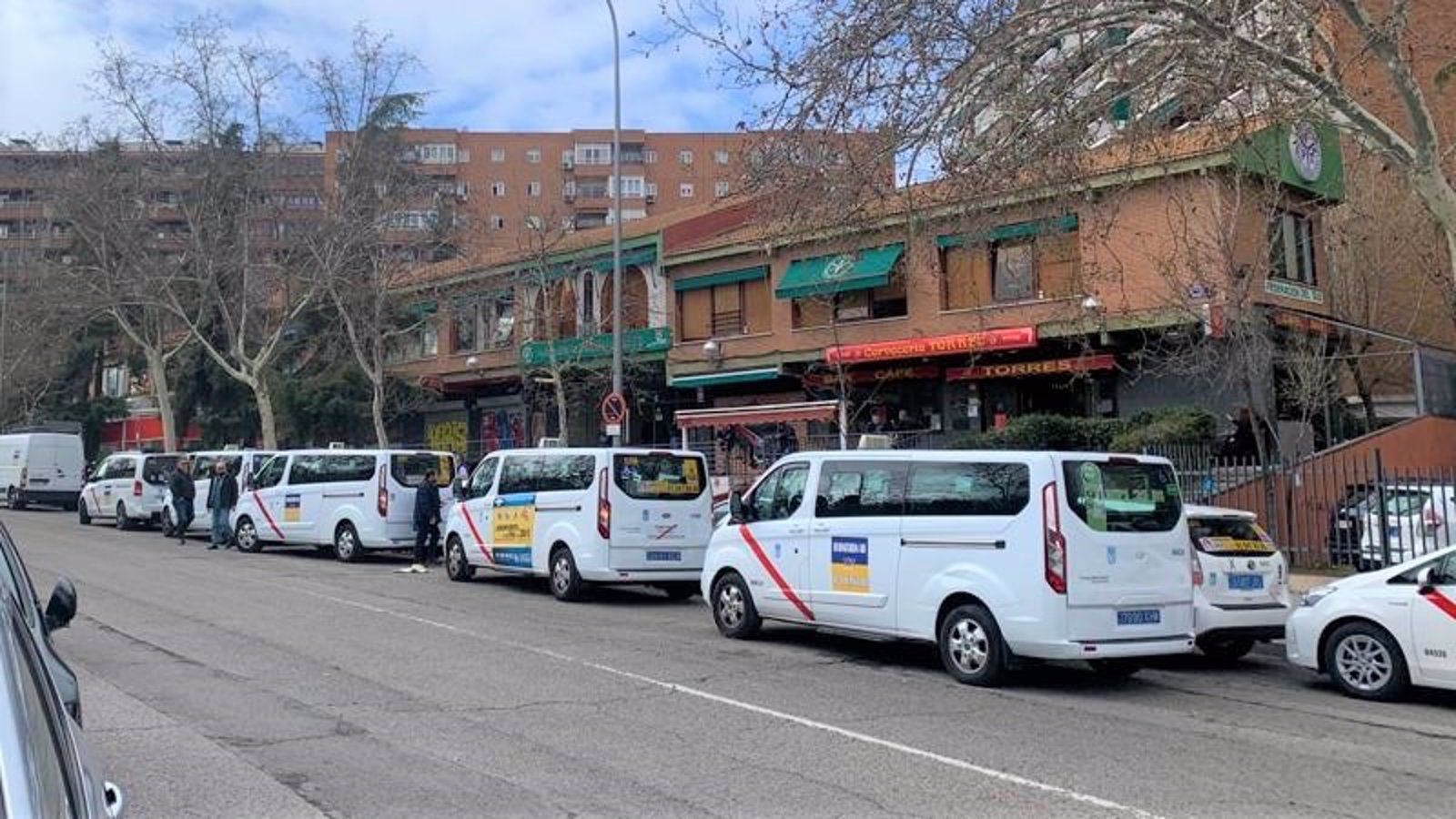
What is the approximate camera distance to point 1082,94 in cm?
1192

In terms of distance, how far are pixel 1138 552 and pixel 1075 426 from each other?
1356cm

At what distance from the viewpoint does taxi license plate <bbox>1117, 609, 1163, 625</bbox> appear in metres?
9.57

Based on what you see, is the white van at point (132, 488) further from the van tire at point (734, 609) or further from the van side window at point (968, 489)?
the van side window at point (968, 489)

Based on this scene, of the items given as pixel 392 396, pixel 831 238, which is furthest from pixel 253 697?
pixel 392 396

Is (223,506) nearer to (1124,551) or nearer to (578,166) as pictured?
(1124,551)

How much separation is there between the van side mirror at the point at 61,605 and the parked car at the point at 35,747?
3.01 metres

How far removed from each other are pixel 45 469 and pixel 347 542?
22.4 meters

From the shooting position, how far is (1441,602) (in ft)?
30.0

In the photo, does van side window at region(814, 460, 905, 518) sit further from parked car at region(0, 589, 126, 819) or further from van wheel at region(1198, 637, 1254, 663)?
parked car at region(0, 589, 126, 819)

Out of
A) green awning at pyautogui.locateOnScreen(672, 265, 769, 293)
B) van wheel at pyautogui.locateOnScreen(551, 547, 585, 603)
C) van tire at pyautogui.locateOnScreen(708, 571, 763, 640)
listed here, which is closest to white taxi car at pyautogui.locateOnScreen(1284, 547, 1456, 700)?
van tire at pyautogui.locateOnScreen(708, 571, 763, 640)

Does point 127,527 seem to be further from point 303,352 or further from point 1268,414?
point 1268,414

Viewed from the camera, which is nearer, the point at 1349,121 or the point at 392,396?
the point at 1349,121

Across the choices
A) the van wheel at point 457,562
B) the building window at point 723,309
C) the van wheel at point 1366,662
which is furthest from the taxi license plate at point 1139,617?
the building window at point 723,309

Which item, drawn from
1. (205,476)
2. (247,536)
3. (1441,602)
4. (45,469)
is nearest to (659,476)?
(1441,602)
